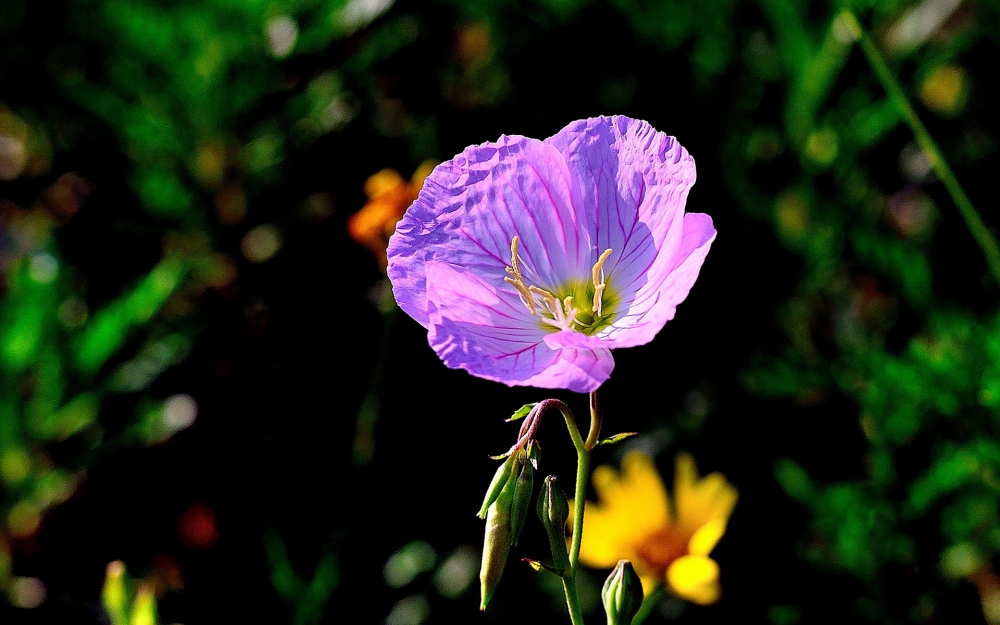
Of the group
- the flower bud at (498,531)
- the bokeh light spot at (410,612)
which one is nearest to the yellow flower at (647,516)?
the bokeh light spot at (410,612)

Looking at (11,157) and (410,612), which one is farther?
(11,157)

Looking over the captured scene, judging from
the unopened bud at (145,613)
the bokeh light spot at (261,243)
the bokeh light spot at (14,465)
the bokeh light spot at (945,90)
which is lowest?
the bokeh light spot at (945,90)

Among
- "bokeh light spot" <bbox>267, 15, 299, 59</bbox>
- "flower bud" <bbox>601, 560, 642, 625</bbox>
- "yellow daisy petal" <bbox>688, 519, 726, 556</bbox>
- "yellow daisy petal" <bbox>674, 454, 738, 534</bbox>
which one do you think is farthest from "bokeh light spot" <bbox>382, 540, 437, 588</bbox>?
"bokeh light spot" <bbox>267, 15, 299, 59</bbox>

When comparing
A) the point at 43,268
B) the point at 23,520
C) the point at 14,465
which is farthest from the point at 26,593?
the point at 43,268

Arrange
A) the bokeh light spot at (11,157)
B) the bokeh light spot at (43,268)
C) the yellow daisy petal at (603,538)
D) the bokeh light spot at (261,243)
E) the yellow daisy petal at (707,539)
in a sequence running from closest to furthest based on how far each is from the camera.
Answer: the yellow daisy petal at (707,539)
the yellow daisy petal at (603,538)
the bokeh light spot at (43,268)
the bokeh light spot at (261,243)
the bokeh light spot at (11,157)

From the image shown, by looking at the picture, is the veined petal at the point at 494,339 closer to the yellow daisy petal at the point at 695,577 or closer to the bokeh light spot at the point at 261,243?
the yellow daisy petal at the point at 695,577

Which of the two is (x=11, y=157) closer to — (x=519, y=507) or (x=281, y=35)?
(x=281, y=35)

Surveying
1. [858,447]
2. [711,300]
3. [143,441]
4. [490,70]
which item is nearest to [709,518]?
[858,447]
